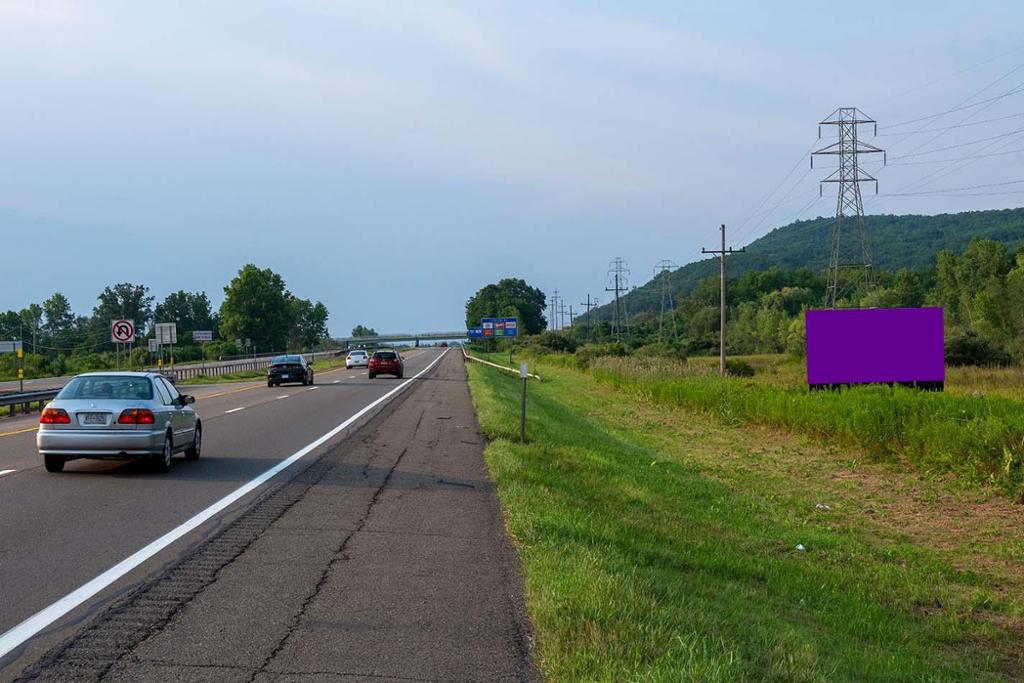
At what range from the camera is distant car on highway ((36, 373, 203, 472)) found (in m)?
14.5

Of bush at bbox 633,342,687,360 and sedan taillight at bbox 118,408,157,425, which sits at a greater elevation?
bush at bbox 633,342,687,360

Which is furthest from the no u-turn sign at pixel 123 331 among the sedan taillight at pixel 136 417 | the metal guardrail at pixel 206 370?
the sedan taillight at pixel 136 417

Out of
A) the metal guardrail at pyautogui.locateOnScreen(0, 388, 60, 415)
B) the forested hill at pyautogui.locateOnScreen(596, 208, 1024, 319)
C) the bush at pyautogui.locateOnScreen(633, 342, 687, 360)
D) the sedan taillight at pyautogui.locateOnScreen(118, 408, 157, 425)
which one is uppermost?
the forested hill at pyautogui.locateOnScreen(596, 208, 1024, 319)

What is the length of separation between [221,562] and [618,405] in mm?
34575

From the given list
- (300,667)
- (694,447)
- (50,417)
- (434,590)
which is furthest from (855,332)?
(300,667)

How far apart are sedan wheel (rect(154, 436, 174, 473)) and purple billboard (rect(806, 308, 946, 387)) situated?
19993mm

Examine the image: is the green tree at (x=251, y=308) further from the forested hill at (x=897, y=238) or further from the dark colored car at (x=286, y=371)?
the dark colored car at (x=286, y=371)

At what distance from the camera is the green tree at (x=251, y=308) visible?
129875 millimetres

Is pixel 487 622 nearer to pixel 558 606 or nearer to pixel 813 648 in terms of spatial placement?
pixel 558 606

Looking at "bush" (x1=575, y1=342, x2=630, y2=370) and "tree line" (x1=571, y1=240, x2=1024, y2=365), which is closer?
"tree line" (x1=571, y1=240, x2=1024, y2=365)

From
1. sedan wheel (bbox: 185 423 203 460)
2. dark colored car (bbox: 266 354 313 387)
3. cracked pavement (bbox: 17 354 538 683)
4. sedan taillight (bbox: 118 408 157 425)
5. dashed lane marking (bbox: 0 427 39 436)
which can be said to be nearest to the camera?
cracked pavement (bbox: 17 354 538 683)

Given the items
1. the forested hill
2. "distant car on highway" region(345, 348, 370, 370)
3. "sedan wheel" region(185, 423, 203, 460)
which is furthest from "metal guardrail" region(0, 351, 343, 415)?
the forested hill

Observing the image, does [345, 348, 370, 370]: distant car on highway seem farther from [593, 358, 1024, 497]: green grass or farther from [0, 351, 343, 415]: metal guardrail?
[593, 358, 1024, 497]: green grass

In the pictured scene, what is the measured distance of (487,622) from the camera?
7043 mm
